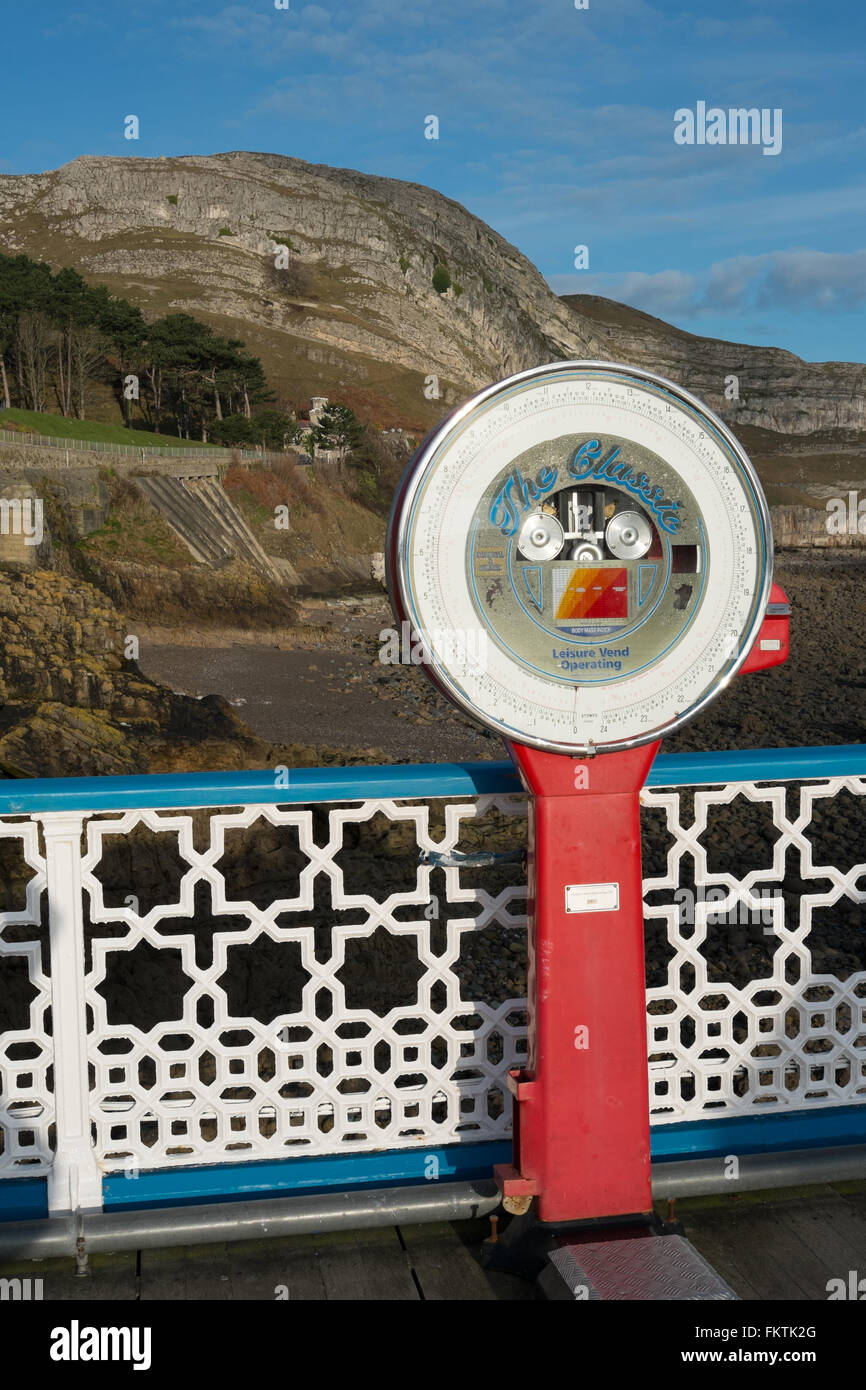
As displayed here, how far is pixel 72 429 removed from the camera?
47438 mm

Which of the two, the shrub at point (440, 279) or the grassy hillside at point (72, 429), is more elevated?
the shrub at point (440, 279)

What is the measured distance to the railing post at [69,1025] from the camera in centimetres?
243

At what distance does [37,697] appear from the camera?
15.4 meters

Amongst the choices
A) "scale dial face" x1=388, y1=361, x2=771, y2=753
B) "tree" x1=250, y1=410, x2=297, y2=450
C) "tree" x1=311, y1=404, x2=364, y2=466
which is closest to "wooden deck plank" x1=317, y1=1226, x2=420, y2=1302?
"scale dial face" x1=388, y1=361, x2=771, y2=753

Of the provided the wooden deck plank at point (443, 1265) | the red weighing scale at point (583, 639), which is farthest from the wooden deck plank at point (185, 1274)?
the red weighing scale at point (583, 639)

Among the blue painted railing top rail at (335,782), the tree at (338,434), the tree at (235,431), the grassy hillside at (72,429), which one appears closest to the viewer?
the blue painted railing top rail at (335,782)

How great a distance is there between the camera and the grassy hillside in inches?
1774

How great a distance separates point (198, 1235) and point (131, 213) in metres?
130

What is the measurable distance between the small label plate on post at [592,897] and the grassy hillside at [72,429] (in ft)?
144

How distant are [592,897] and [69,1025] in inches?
45.5

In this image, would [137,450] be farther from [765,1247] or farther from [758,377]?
[758,377]

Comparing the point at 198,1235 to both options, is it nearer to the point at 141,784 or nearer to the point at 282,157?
the point at 141,784

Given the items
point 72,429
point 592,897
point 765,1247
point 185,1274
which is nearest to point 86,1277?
point 185,1274

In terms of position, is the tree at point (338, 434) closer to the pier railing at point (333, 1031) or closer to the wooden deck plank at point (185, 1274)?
the pier railing at point (333, 1031)
